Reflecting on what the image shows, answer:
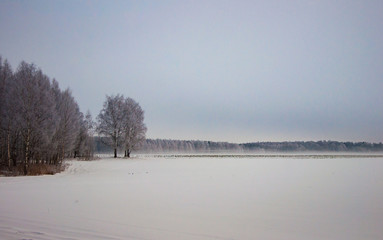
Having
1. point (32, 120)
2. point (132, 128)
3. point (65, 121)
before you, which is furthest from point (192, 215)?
point (132, 128)

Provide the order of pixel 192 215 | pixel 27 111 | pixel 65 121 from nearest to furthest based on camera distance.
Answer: pixel 192 215
pixel 27 111
pixel 65 121

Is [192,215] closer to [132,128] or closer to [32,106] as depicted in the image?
[32,106]

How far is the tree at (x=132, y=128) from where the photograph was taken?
2242 inches

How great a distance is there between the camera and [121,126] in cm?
5788

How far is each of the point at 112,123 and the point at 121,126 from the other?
2.02 m

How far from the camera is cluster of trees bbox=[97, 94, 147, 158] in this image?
57.1 meters

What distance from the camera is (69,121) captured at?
33.7 metres

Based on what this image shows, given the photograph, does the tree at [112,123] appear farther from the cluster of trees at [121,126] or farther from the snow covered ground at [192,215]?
the snow covered ground at [192,215]

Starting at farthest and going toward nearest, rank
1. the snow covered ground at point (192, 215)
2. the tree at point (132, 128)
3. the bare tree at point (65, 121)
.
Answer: the tree at point (132, 128), the bare tree at point (65, 121), the snow covered ground at point (192, 215)

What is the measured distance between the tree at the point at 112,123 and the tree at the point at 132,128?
1.10 m

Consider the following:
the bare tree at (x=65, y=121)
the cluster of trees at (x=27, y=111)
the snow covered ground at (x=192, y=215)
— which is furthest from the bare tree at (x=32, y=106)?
the snow covered ground at (x=192, y=215)

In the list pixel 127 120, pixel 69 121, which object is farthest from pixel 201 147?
pixel 69 121


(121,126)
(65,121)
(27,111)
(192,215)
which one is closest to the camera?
(192,215)

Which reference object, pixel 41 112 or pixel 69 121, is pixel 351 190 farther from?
pixel 69 121
